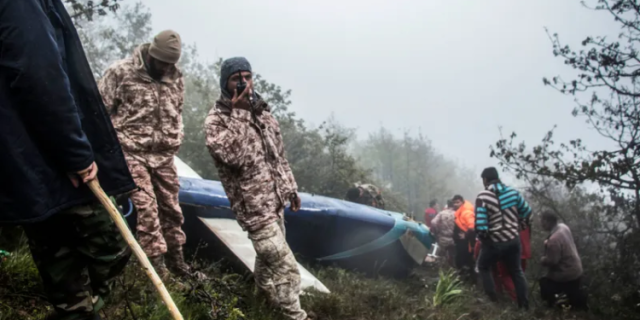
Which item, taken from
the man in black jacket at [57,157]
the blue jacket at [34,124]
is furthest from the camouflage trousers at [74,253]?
the blue jacket at [34,124]

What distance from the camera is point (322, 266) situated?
6555 millimetres

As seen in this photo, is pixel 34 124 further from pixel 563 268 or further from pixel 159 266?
pixel 563 268

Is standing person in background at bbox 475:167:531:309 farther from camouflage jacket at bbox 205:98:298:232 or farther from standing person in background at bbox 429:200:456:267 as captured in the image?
standing person in background at bbox 429:200:456:267

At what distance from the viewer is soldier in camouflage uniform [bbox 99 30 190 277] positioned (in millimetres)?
3518

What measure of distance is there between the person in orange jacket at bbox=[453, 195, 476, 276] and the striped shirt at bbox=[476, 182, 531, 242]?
2733 mm

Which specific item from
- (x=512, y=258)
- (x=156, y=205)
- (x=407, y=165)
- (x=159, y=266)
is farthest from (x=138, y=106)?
(x=407, y=165)

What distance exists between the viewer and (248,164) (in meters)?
3.46

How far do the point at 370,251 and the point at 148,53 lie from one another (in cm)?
465

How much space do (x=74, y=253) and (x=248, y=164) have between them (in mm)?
1692

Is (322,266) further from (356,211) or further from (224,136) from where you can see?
(224,136)

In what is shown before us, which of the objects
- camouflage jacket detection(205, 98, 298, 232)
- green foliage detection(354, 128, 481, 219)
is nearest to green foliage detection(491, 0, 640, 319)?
camouflage jacket detection(205, 98, 298, 232)

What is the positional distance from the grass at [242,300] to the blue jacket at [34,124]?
2.90 ft

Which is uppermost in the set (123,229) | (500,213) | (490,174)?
(490,174)

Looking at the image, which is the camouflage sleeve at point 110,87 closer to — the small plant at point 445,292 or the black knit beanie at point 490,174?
the small plant at point 445,292
